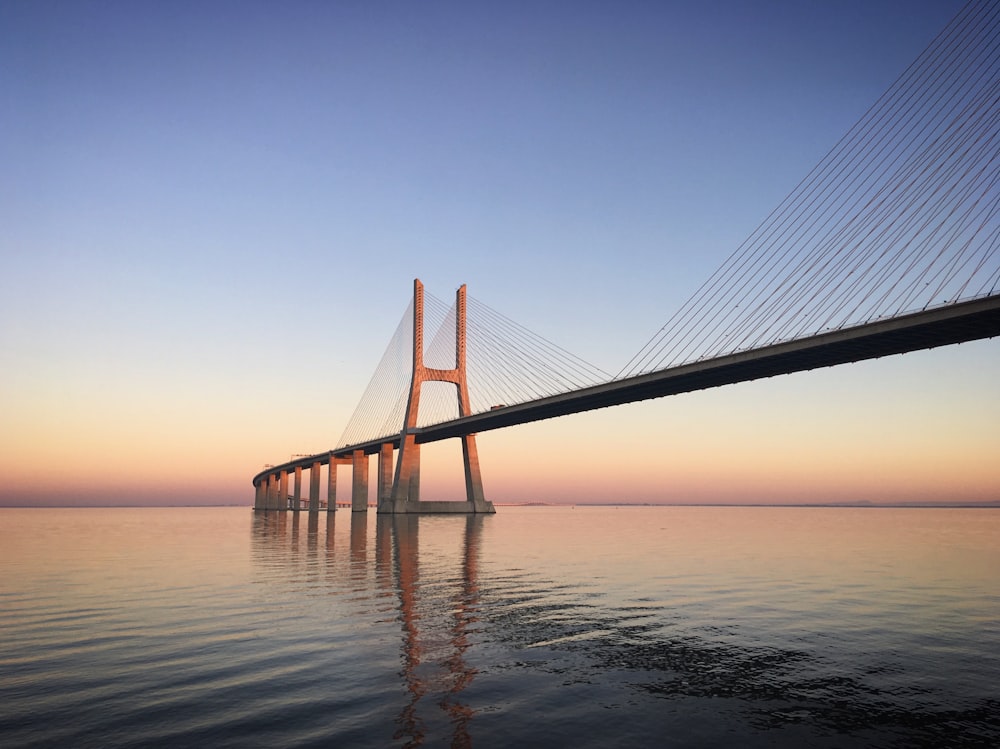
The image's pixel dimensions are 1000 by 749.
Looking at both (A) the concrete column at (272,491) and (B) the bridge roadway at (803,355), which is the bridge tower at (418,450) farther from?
(A) the concrete column at (272,491)

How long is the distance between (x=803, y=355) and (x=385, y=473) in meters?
63.6

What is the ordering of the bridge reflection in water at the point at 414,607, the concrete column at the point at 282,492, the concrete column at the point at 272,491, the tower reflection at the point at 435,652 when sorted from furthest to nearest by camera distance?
the concrete column at the point at 272,491 < the concrete column at the point at 282,492 < the bridge reflection in water at the point at 414,607 < the tower reflection at the point at 435,652

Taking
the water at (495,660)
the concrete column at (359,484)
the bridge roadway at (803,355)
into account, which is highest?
the bridge roadway at (803,355)

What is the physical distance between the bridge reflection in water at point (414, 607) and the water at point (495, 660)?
0.06 meters

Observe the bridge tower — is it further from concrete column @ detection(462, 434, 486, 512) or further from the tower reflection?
the tower reflection

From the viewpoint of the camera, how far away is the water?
766cm

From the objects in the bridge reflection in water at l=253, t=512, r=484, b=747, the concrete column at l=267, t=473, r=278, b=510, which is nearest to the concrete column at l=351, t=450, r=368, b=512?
the concrete column at l=267, t=473, r=278, b=510

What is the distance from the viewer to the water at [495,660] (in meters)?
7.66

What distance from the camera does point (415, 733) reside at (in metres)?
7.35

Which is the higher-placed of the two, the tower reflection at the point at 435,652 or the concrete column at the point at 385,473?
the concrete column at the point at 385,473

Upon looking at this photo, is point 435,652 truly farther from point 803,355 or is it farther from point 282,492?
point 282,492

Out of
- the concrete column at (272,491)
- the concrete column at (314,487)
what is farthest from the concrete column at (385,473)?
the concrete column at (272,491)

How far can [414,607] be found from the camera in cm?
1617

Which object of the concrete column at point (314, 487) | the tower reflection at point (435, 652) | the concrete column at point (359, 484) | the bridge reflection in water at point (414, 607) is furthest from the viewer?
the concrete column at point (314, 487)
